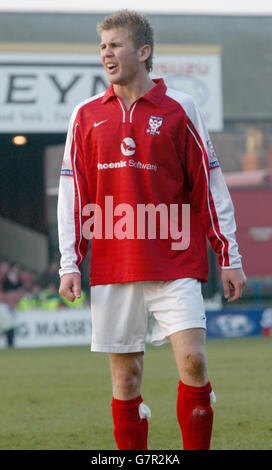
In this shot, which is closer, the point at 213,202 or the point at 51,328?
the point at 213,202

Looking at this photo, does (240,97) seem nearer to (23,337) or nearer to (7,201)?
(7,201)

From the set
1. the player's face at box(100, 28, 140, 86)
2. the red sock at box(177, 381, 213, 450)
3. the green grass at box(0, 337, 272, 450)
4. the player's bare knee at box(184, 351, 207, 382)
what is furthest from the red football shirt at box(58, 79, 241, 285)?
the green grass at box(0, 337, 272, 450)

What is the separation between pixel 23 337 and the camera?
16391 mm

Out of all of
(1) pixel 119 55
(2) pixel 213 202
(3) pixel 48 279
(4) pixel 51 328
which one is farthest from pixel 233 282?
(3) pixel 48 279

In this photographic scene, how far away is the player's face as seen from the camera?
4207 mm

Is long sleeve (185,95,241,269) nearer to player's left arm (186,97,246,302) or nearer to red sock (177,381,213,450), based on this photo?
player's left arm (186,97,246,302)

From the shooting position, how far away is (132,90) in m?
4.32

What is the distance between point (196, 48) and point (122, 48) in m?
13.9

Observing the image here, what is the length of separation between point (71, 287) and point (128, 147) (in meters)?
0.69

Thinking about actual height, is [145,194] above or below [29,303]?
above

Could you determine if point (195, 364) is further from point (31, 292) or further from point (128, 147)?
point (31, 292)

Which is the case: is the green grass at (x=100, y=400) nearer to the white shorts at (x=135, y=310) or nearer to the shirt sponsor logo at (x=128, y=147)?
the white shorts at (x=135, y=310)
